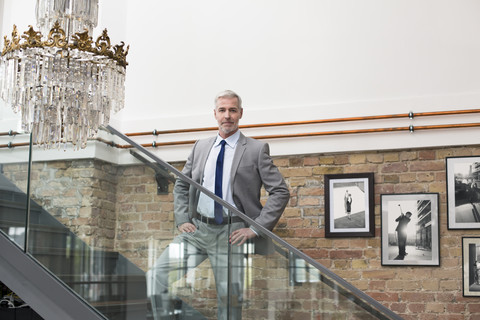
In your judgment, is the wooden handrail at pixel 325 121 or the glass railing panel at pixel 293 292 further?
the wooden handrail at pixel 325 121

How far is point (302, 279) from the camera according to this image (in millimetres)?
3469

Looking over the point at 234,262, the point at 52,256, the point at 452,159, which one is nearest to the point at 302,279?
the point at 234,262

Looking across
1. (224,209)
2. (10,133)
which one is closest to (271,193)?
(224,209)

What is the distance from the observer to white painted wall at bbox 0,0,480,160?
5.23 meters

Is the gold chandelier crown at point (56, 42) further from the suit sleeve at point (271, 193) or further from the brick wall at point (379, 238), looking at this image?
the brick wall at point (379, 238)

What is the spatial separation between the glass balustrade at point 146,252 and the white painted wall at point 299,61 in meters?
1.90

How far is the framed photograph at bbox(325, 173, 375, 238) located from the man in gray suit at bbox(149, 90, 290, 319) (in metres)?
1.09

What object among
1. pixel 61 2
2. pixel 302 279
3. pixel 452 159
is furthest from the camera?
pixel 452 159

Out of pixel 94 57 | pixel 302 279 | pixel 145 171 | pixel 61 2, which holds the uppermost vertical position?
pixel 61 2

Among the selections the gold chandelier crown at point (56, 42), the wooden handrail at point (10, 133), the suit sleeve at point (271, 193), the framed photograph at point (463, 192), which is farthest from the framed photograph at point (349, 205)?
the wooden handrail at point (10, 133)

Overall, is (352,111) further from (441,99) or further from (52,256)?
(52,256)

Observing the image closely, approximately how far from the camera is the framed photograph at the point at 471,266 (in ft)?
15.9

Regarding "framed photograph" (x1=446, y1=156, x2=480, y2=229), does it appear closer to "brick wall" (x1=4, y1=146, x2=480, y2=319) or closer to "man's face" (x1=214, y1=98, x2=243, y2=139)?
"brick wall" (x1=4, y1=146, x2=480, y2=319)

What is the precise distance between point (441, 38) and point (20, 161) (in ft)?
10.4
